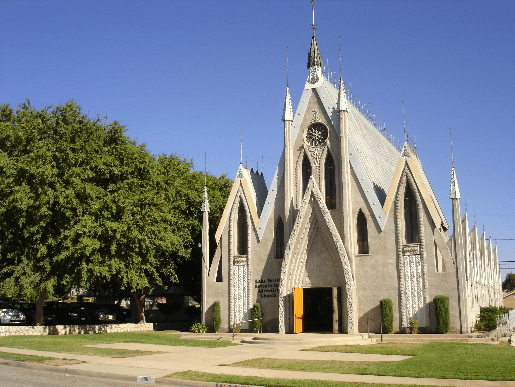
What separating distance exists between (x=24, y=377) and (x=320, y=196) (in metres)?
19.0

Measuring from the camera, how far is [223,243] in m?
32.9

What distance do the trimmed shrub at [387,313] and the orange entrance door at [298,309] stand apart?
15.0 feet

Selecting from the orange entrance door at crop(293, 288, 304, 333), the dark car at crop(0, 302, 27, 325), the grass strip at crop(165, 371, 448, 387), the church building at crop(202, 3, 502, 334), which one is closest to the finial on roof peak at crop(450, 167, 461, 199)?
the church building at crop(202, 3, 502, 334)

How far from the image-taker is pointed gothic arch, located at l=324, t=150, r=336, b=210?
1194 inches

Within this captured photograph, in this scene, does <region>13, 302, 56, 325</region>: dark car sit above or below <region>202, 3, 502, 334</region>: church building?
below

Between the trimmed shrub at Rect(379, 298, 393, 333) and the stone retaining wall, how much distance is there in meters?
16.4

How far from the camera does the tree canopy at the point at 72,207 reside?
27.6 m

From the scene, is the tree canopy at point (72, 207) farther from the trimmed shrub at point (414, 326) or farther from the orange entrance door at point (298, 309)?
the trimmed shrub at point (414, 326)

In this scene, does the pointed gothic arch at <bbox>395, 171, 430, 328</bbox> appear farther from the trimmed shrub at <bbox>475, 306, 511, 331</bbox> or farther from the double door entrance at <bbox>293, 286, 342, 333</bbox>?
the double door entrance at <bbox>293, 286, 342, 333</bbox>

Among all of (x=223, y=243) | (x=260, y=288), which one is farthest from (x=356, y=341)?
(x=223, y=243)

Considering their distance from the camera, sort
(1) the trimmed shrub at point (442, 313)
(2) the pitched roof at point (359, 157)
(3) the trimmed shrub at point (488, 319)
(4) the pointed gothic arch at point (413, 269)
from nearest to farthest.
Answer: (1) the trimmed shrub at point (442, 313) → (4) the pointed gothic arch at point (413, 269) → (3) the trimmed shrub at point (488, 319) → (2) the pitched roof at point (359, 157)

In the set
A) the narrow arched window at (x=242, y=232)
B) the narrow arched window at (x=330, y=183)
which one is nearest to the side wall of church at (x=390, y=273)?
the narrow arched window at (x=330, y=183)

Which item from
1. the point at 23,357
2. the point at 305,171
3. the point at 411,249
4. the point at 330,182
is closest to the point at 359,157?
the point at 330,182

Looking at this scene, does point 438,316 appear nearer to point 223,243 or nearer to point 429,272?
point 429,272
